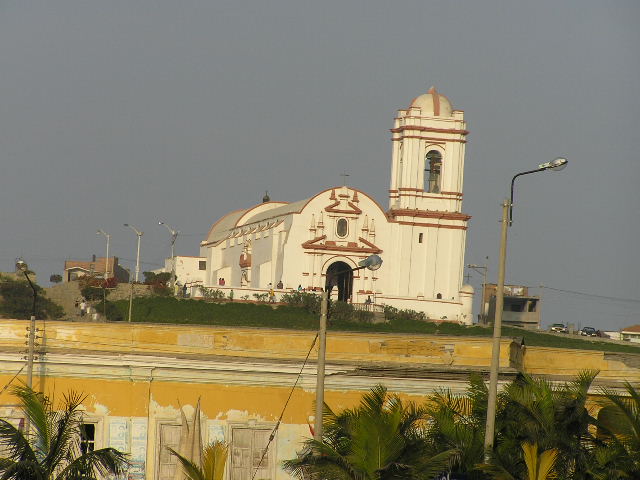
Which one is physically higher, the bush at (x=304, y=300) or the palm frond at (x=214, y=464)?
the bush at (x=304, y=300)

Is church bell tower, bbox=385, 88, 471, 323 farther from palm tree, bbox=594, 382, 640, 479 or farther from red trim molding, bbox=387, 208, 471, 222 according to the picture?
palm tree, bbox=594, 382, 640, 479

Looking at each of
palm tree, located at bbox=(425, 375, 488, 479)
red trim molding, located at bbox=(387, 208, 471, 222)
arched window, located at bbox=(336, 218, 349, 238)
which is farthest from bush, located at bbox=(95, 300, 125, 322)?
palm tree, located at bbox=(425, 375, 488, 479)

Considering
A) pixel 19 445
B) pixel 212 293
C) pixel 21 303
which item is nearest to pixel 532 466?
pixel 19 445

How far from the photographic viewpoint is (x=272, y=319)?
237ft

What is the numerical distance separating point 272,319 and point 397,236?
10.5 m

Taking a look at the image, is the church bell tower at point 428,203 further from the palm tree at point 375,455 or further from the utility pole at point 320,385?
the palm tree at point 375,455

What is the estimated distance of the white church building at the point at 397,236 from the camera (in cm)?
7781

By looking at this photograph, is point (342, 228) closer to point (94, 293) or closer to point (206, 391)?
point (94, 293)

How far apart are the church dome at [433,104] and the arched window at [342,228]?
23.7 ft

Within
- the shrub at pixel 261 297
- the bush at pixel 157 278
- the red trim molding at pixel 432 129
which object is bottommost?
the shrub at pixel 261 297

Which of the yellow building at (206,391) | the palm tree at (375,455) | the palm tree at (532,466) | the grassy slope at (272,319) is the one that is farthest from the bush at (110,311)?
the palm tree at (532,466)

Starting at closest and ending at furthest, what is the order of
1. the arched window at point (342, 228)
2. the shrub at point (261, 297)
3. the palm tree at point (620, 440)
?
the palm tree at point (620, 440) < the shrub at point (261, 297) < the arched window at point (342, 228)

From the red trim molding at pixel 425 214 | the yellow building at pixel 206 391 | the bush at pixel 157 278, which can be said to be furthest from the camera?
the bush at pixel 157 278

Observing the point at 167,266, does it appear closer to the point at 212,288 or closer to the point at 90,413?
the point at 212,288
